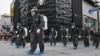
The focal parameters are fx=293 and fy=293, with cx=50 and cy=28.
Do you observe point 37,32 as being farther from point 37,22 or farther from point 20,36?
point 20,36

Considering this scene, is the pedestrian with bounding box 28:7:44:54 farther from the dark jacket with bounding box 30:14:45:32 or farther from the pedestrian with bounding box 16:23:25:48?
the pedestrian with bounding box 16:23:25:48

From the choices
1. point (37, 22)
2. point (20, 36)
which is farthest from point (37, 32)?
point (20, 36)

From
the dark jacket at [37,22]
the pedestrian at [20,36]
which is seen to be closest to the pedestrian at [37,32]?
the dark jacket at [37,22]

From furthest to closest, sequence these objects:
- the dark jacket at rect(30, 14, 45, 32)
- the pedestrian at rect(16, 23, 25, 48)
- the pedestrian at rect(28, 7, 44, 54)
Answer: the pedestrian at rect(16, 23, 25, 48) < the dark jacket at rect(30, 14, 45, 32) < the pedestrian at rect(28, 7, 44, 54)

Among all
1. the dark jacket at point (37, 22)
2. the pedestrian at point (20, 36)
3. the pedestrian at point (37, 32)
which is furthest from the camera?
the pedestrian at point (20, 36)

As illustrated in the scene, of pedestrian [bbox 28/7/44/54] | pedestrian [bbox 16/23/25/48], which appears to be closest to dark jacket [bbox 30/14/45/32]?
pedestrian [bbox 28/7/44/54]

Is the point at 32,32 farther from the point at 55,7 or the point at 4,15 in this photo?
the point at 4,15

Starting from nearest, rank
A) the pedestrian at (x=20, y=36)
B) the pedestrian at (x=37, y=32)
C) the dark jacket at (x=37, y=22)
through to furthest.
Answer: the pedestrian at (x=37, y=32)
the dark jacket at (x=37, y=22)
the pedestrian at (x=20, y=36)

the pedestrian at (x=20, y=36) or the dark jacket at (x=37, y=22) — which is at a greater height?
the dark jacket at (x=37, y=22)

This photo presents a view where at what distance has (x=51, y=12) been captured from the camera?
34938mm

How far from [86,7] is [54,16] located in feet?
51.8

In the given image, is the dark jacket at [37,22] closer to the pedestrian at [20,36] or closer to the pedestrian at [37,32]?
the pedestrian at [37,32]

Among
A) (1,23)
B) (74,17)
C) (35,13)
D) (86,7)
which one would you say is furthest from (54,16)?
(1,23)

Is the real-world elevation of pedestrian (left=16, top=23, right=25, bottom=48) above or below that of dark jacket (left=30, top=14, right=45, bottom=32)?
below
